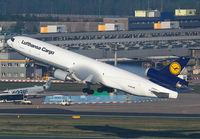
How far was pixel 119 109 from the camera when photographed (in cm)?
13400

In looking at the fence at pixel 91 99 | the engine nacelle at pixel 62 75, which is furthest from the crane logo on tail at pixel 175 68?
the fence at pixel 91 99

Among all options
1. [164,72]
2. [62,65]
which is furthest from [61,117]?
[164,72]

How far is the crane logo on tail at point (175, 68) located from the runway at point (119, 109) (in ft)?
40.7

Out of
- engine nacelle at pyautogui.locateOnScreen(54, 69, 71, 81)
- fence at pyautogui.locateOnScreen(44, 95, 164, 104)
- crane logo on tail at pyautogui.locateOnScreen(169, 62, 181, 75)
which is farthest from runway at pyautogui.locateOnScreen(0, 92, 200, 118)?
engine nacelle at pyautogui.locateOnScreen(54, 69, 71, 81)

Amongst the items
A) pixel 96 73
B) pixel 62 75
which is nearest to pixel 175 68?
pixel 96 73

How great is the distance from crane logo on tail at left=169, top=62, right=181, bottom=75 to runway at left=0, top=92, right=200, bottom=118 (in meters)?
12.4

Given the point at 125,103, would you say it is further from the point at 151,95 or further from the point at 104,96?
the point at 151,95

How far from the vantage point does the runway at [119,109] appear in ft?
412

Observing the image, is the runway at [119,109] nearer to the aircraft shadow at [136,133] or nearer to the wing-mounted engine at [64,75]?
the aircraft shadow at [136,133]

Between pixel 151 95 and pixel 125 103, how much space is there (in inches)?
1409

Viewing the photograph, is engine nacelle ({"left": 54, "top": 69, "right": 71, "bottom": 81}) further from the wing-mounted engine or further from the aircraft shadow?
the aircraft shadow

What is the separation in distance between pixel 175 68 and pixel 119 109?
78.6 ft

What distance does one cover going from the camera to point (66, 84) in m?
190

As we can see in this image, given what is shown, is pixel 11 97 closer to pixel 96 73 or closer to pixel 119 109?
pixel 119 109
